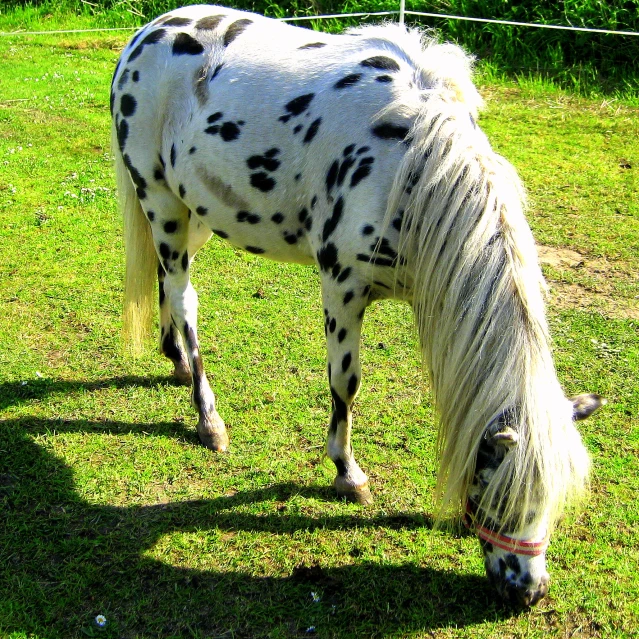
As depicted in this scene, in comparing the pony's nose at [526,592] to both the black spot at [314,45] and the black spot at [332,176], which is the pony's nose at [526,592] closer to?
the black spot at [332,176]

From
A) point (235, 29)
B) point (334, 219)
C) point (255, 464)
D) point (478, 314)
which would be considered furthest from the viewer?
point (255, 464)

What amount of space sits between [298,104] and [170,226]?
1.05 metres

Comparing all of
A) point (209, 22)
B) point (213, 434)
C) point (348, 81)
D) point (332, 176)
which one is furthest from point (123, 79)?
point (213, 434)

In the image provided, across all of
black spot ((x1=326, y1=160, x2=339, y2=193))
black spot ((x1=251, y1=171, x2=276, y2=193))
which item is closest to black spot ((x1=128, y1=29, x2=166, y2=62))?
black spot ((x1=251, y1=171, x2=276, y2=193))

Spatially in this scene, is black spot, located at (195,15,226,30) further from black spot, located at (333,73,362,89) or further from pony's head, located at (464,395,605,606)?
pony's head, located at (464,395,605,606)

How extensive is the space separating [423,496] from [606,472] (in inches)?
36.7

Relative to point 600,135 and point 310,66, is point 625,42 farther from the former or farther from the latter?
point 310,66

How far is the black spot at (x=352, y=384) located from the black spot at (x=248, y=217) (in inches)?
34.3

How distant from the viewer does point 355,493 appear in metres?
3.60

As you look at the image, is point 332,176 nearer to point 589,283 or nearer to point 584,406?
point 584,406

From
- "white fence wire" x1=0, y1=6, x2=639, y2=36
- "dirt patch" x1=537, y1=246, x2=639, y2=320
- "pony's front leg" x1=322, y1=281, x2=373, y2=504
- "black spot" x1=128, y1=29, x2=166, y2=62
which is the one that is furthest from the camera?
"white fence wire" x1=0, y1=6, x2=639, y2=36

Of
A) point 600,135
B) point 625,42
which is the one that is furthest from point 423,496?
point 625,42

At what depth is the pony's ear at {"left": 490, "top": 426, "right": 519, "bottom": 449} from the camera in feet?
8.19

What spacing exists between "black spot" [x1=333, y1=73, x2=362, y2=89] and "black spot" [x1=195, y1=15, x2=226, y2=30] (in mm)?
932
